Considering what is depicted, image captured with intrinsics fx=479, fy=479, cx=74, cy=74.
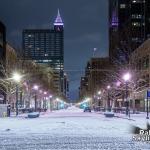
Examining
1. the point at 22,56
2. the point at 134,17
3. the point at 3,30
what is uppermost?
the point at 134,17

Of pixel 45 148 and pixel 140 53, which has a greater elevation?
pixel 140 53

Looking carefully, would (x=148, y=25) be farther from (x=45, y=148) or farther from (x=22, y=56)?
(x=45, y=148)

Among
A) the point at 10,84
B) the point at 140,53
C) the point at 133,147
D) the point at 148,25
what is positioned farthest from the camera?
the point at 148,25

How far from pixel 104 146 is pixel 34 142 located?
13.6ft

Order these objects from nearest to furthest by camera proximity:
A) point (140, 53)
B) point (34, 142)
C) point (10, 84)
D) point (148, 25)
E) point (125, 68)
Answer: point (34, 142)
point (10, 84)
point (125, 68)
point (140, 53)
point (148, 25)

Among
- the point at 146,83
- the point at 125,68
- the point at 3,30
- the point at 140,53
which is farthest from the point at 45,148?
the point at 3,30

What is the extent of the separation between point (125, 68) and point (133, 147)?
81964mm

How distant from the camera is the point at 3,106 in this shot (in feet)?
237

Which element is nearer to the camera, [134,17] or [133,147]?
[133,147]

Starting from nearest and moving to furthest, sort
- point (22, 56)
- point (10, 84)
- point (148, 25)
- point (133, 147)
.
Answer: point (133, 147) < point (10, 84) < point (22, 56) < point (148, 25)

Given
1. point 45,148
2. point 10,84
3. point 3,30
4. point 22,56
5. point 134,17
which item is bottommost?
point 45,148

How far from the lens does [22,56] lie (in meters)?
110

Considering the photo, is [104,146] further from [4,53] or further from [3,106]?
[4,53]

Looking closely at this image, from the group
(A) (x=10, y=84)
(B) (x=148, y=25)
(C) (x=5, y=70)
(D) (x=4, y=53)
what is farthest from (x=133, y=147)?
(B) (x=148, y=25)
